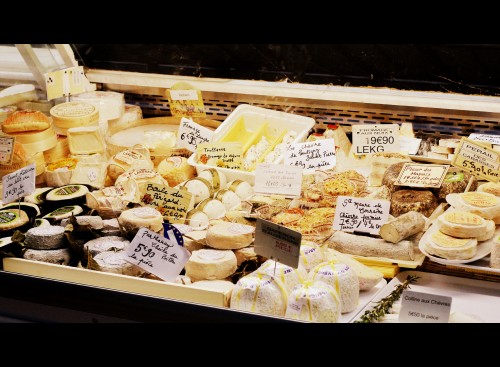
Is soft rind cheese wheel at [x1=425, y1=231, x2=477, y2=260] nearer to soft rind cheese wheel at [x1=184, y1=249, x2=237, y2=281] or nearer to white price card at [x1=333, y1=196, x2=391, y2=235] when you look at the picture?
white price card at [x1=333, y1=196, x2=391, y2=235]

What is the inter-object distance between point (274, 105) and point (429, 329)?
204cm

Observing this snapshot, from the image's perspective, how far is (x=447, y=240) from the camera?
268 centimetres

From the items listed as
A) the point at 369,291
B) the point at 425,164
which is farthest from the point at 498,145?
the point at 369,291

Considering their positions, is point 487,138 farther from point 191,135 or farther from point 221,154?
point 191,135

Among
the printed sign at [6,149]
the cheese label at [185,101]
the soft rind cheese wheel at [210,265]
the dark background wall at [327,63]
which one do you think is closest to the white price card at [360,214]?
the soft rind cheese wheel at [210,265]

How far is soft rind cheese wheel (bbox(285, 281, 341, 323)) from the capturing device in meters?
2.21

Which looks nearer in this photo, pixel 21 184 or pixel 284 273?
pixel 284 273

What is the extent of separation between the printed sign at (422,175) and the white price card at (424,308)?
107 centimetres

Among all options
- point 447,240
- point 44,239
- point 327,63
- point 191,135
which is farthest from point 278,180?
point 327,63

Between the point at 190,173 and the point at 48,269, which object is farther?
the point at 190,173

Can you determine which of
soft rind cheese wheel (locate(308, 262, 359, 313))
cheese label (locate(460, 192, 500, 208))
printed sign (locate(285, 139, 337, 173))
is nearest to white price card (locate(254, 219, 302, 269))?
soft rind cheese wheel (locate(308, 262, 359, 313))

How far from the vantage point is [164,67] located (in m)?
4.22

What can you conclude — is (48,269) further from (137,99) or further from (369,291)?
(137,99)

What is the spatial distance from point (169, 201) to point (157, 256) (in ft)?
1.67
